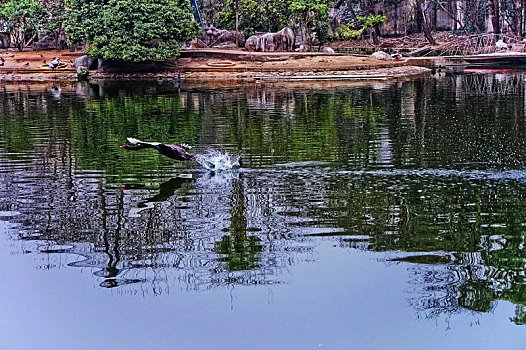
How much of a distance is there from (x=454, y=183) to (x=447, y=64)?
43553 millimetres

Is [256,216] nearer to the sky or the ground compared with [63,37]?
nearer to the ground

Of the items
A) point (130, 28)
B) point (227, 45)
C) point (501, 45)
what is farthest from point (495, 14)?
point (130, 28)

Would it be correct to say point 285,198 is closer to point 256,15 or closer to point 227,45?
point 227,45

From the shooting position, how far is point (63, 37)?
60.1 meters

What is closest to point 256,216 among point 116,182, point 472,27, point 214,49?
point 116,182

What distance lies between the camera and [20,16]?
2313 inches

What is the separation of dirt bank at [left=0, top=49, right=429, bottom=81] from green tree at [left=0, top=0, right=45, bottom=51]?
16.7 feet

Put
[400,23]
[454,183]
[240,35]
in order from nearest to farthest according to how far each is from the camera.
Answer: [454,183] < [240,35] < [400,23]

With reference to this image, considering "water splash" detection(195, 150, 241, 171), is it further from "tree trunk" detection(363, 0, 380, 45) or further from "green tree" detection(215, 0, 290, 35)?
"tree trunk" detection(363, 0, 380, 45)

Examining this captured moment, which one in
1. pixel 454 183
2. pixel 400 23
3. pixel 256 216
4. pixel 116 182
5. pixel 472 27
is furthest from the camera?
pixel 400 23

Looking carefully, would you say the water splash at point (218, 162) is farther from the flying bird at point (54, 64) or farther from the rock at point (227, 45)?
the rock at point (227, 45)

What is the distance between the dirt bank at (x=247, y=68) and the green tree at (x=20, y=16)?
510 cm

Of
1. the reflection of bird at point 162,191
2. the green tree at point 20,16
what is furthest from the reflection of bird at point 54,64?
the reflection of bird at point 162,191

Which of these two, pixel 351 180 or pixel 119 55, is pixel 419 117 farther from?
pixel 119 55
